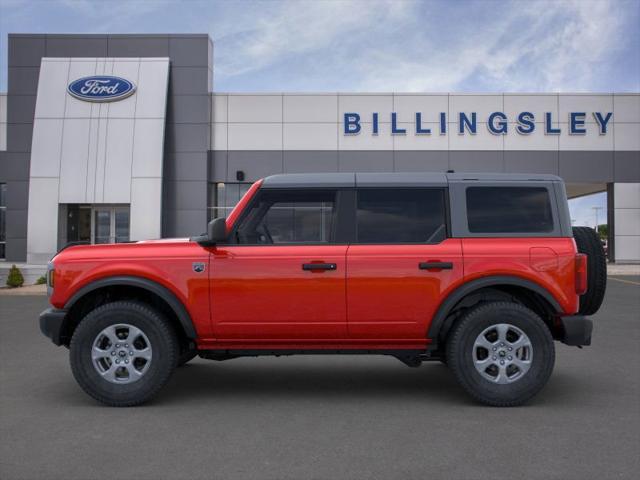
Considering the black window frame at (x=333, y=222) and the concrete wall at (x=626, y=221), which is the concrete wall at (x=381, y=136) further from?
the black window frame at (x=333, y=222)

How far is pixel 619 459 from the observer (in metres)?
3.70

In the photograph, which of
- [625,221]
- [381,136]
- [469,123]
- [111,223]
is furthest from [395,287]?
[625,221]

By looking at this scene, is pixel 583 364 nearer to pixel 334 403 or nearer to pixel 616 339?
pixel 616 339

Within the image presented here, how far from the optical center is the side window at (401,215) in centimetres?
511

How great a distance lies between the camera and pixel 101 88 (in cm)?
2586

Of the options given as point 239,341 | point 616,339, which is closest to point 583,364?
point 616,339

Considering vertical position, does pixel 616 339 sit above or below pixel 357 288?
below

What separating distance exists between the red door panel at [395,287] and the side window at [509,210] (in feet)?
1.31

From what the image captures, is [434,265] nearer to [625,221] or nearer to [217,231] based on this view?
[217,231]

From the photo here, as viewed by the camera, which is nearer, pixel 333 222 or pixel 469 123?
pixel 333 222

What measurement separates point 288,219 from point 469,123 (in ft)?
77.5

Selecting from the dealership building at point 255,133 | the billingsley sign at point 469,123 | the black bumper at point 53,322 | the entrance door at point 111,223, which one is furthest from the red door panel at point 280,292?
the entrance door at point 111,223

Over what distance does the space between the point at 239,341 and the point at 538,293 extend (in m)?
2.54

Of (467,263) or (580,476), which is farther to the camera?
(467,263)
